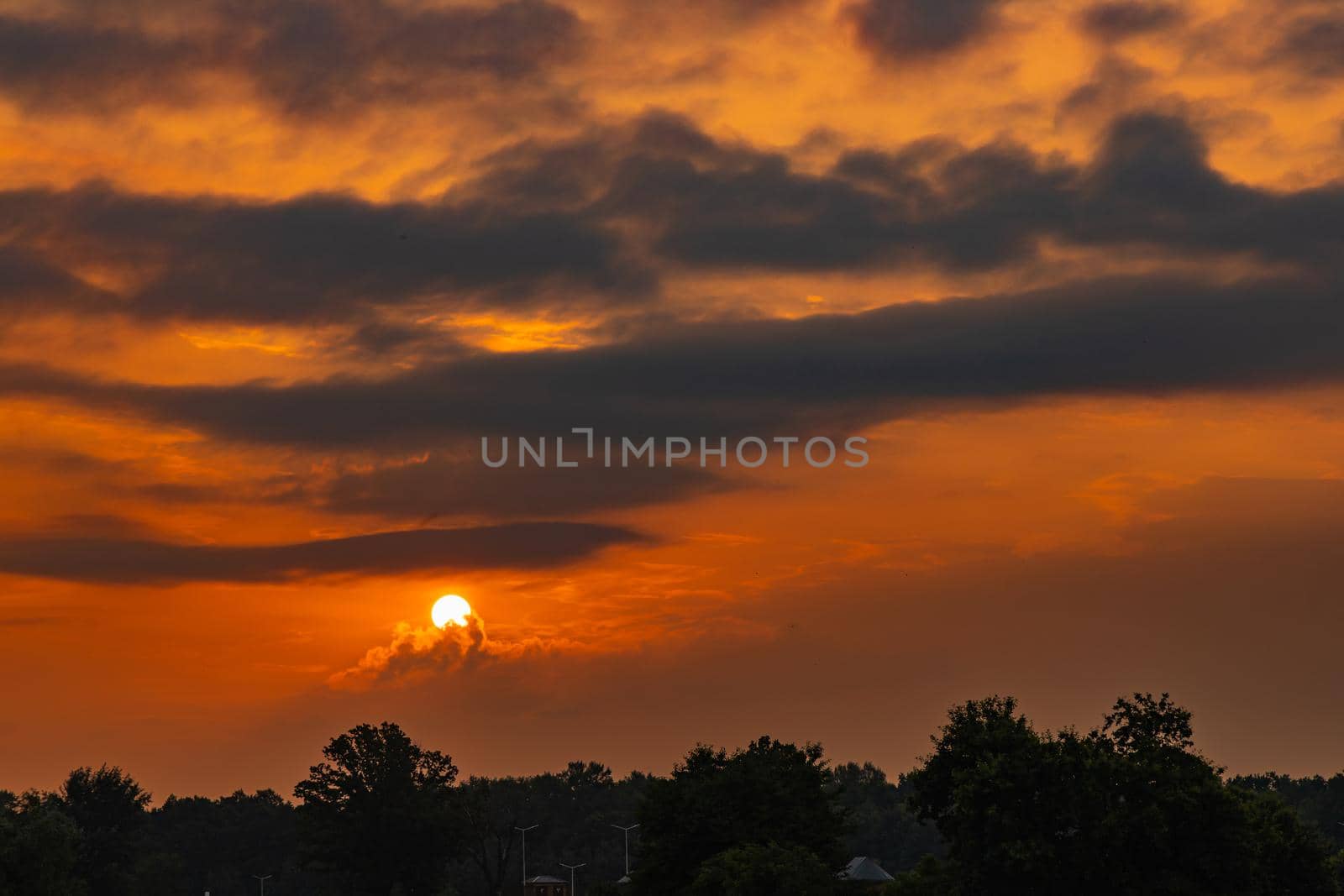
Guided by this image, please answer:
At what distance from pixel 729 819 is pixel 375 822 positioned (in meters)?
84.6

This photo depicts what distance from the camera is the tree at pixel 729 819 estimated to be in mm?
110438

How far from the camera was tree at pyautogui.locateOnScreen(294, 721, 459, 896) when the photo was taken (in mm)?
183500

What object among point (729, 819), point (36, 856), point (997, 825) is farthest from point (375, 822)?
point (997, 825)

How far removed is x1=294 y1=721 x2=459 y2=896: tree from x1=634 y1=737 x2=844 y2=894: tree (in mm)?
76025

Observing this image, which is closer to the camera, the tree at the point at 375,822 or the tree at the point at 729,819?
the tree at the point at 729,819

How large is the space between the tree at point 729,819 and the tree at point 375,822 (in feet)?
249

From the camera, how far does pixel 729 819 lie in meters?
111

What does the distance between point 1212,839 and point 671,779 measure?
49.8m

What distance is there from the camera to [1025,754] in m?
74.2

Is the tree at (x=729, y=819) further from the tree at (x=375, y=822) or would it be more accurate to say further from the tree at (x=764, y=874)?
the tree at (x=375, y=822)

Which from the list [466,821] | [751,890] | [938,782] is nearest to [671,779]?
[751,890]

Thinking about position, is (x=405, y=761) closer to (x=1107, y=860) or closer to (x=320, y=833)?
(x=320, y=833)

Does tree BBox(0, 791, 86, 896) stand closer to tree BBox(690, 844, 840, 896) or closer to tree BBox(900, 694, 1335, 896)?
tree BBox(690, 844, 840, 896)

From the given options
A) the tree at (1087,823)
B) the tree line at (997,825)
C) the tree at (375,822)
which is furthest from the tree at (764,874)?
the tree at (375,822)
